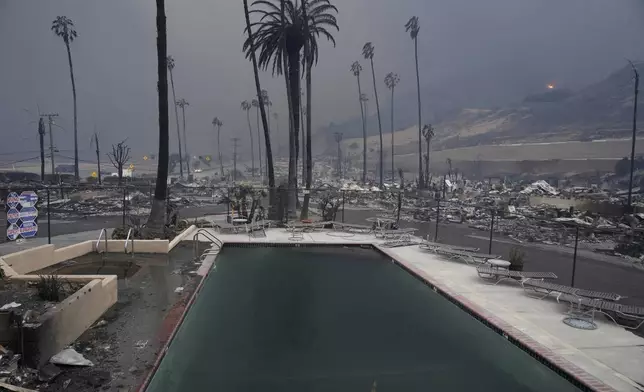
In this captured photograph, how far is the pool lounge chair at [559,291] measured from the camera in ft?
21.5

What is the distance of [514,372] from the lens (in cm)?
518

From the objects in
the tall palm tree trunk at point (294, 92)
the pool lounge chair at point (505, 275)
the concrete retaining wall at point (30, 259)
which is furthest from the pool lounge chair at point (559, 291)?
the tall palm tree trunk at point (294, 92)

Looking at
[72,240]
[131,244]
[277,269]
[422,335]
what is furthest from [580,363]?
[72,240]

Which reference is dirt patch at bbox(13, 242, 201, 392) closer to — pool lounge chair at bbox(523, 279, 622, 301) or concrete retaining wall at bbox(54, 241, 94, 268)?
concrete retaining wall at bbox(54, 241, 94, 268)

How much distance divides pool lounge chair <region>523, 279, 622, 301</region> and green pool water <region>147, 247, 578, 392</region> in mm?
1561

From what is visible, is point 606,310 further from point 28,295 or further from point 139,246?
point 139,246

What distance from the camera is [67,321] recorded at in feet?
16.5

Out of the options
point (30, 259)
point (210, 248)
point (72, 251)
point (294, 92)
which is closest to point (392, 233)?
point (210, 248)

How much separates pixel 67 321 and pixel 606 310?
24.6 ft

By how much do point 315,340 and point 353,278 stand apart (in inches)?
137

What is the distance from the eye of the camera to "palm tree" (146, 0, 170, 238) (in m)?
11.9

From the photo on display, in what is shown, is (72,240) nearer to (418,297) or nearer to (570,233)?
(418,297)

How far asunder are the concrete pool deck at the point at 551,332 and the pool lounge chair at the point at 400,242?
7.83 ft

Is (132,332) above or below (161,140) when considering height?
below
